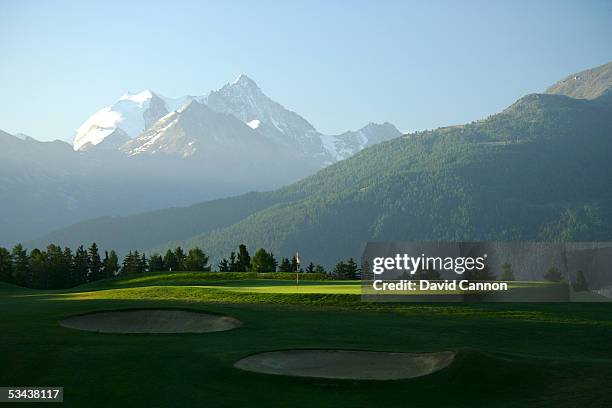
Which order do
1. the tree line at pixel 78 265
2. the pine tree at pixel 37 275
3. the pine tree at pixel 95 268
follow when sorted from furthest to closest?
the pine tree at pixel 95 268 → the pine tree at pixel 37 275 → the tree line at pixel 78 265

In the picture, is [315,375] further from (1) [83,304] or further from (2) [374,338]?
(1) [83,304]

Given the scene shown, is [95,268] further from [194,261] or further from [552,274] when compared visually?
[552,274]

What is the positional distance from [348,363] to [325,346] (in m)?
2.34

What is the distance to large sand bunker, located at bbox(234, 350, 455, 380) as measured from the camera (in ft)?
76.0

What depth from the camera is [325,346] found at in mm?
26938

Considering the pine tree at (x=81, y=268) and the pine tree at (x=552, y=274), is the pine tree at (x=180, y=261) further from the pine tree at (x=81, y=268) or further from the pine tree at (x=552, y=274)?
the pine tree at (x=552, y=274)

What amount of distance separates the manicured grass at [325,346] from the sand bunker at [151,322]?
985 millimetres

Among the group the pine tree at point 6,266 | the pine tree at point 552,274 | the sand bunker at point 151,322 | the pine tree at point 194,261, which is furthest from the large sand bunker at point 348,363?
the pine tree at point 194,261

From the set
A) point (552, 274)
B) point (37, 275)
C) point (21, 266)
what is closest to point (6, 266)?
point (21, 266)

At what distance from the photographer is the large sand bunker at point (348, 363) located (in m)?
Answer: 23.2

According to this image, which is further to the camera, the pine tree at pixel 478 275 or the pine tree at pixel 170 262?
the pine tree at pixel 170 262

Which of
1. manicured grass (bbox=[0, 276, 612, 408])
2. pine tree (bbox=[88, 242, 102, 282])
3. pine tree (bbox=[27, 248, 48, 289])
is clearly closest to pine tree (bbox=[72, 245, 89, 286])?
pine tree (bbox=[88, 242, 102, 282])

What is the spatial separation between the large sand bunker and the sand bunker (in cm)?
833

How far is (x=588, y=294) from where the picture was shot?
50.5 meters
